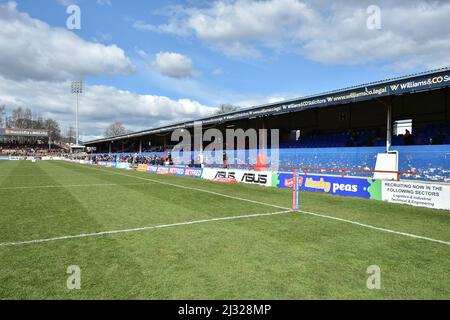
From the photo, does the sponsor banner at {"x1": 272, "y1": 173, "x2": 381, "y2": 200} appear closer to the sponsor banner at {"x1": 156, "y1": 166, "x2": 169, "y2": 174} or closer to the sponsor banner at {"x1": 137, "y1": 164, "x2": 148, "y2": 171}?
the sponsor banner at {"x1": 156, "y1": 166, "x2": 169, "y2": 174}

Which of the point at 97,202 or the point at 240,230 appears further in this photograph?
the point at 97,202

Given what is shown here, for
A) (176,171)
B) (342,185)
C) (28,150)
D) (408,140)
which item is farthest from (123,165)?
(28,150)

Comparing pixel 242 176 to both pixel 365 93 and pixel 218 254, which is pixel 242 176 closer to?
pixel 365 93

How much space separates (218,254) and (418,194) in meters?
9.40

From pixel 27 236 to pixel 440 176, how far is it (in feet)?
60.6

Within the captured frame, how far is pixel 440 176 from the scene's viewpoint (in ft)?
54.1

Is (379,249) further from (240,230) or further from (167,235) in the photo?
(167,235)

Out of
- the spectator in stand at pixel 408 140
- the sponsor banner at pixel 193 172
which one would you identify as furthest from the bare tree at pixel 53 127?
the spectator in stand at pixel 408 140

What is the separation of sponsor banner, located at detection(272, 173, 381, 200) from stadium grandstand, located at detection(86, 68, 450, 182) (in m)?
1.04

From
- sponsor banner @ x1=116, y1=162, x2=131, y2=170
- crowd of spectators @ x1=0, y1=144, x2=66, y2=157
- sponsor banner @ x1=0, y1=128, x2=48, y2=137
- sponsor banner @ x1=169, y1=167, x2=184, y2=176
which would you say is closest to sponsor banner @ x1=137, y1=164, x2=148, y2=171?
sponsor banner @ x1=116, y1=162, x2=131, y2=170

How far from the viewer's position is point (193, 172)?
27.5 meters

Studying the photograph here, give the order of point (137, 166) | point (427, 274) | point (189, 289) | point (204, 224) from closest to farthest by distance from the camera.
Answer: point (189, 289) → point (427, 274) → point (204, 224) → point (137, 166)

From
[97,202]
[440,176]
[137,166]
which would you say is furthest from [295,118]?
[97,202]

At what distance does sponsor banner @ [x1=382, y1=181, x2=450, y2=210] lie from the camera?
10.8 m
